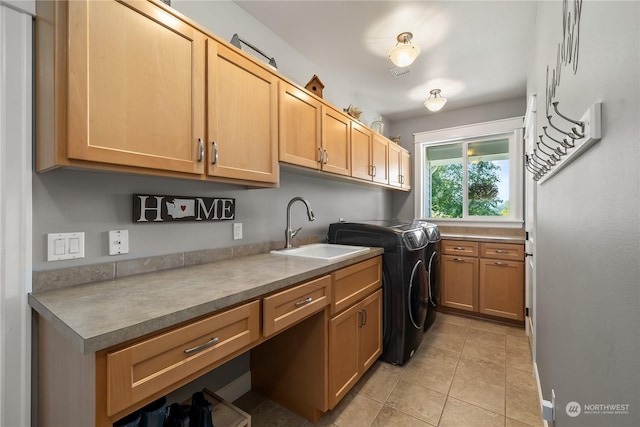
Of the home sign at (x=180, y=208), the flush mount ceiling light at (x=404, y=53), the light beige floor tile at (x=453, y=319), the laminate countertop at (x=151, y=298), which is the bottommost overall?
the light beige floor tile at (x=453, y=319)

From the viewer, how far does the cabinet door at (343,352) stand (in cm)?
156

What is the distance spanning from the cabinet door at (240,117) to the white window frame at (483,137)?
2874mm

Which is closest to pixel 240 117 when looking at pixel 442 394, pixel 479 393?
pixel 442 394

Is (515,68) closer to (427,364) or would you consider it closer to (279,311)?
(427,364)

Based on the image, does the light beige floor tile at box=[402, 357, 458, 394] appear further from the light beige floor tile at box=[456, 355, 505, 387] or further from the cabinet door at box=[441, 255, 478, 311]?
the cabinet door at box=[441, 255, 478, 311]

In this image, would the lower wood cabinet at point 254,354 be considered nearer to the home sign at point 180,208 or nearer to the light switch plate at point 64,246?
the light switch plate at point 64,246

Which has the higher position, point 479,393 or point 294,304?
point 294,304

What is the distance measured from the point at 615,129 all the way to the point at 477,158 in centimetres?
350

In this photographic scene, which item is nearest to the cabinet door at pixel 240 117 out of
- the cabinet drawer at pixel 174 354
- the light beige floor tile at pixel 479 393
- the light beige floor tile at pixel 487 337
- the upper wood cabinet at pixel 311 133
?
the upper wood cabinet at pixel 311 133

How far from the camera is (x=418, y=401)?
175cm

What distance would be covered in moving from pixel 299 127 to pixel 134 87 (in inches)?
39.1

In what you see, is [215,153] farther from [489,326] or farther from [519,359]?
[489,326]

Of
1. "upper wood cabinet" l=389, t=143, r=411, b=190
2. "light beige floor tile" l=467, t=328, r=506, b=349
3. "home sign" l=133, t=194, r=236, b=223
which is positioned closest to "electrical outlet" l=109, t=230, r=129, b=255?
"home sign" l=133, t=194, r=236, b=223

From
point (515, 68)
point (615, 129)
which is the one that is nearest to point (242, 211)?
point (615, 129)
